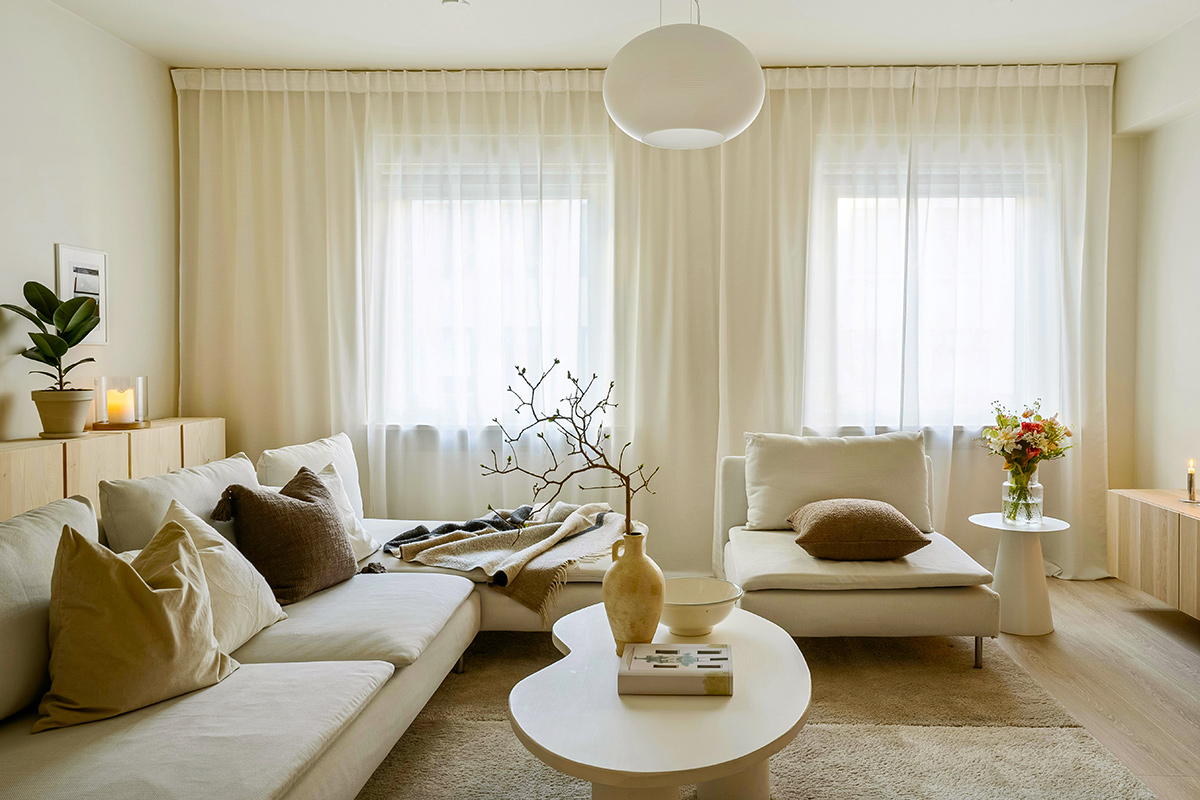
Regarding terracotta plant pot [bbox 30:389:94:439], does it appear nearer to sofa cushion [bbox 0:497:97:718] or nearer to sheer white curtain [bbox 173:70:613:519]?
sheer white curtain [bbox 173:70:613:519]

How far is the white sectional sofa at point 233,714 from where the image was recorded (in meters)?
1.48

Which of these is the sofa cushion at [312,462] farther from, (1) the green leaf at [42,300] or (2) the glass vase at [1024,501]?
(2) the glass vase at [1024,501]

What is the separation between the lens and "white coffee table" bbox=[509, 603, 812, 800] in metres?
1.56

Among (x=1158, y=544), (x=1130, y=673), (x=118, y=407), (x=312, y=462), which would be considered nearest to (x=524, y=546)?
(x=312, y=462)

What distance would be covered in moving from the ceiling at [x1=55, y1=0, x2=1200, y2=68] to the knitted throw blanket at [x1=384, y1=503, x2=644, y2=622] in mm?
2253

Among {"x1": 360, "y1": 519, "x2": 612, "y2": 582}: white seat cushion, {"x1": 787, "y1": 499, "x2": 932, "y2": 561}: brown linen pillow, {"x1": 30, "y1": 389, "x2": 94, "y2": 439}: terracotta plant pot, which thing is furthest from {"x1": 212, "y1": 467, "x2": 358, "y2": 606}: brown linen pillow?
{"x1": 787, "y1": 499, "x2": 932, "y2": 561}: brown linen pillow

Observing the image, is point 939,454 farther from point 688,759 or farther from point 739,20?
point 688,759

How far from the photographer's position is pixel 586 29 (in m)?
3.78

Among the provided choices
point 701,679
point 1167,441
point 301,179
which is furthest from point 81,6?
point 1167,441

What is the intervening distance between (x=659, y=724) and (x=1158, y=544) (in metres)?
2.85

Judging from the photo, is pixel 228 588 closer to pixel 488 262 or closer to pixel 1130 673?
pixel 488 262

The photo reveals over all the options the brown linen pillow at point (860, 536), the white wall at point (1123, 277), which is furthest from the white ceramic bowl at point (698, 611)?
the white wall at point (1123, 277)

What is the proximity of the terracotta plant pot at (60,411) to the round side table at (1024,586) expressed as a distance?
12.5 ft

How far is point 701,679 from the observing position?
6.04 feet
